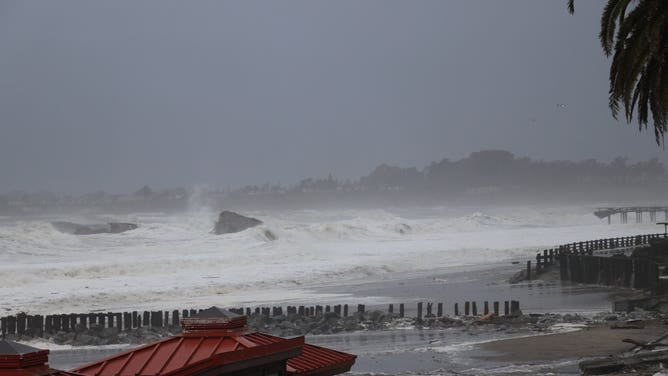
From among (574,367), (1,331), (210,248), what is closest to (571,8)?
(574,367)

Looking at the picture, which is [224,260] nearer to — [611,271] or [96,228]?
[611,271]

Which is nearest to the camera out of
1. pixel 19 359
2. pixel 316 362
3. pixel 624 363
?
pixel 19 359

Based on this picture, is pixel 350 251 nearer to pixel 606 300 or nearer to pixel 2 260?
pixel 2 260

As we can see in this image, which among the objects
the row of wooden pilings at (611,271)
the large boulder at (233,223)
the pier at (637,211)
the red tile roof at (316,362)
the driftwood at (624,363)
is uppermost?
the pier at (637,211)

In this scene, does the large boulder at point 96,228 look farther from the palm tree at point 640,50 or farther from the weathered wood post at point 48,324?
the palm tree at point 640,50

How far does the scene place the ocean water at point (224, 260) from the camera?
5069 centimetres

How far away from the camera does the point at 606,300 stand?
44.1 metres

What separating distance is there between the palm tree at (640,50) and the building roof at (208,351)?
916cm

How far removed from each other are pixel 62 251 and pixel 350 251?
22.1 meters

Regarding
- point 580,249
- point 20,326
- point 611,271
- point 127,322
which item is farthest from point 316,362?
point 580,249

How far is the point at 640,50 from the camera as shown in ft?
65.4

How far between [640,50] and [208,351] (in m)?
10.7

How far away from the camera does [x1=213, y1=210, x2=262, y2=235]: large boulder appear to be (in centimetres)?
10875

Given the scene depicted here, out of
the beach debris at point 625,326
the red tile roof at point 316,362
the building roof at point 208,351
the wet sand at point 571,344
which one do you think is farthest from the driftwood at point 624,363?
the building roof at point 208,351
